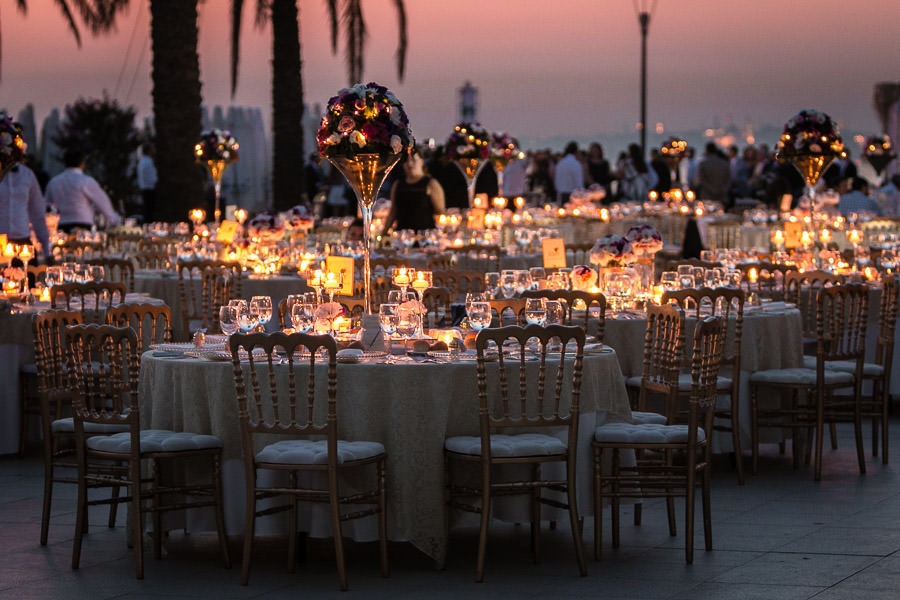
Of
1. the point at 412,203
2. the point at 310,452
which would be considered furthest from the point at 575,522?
the point at 412,203

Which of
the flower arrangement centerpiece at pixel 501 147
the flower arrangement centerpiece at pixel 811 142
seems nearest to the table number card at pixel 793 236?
the flower arrangement centerpiece at pixel 811 142

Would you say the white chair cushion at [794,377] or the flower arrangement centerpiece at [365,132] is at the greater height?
the flower arrangement centerpiece at [365,132]

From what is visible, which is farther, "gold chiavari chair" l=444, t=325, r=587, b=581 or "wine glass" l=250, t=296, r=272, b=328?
"wine glass" l=250, t=296, r=272, b=328

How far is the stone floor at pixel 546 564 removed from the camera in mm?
5625

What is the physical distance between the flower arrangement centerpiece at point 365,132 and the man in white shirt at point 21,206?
5.48m

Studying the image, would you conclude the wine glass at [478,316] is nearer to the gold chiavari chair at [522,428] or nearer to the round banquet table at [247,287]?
the gold chiavari chair at [522,428]

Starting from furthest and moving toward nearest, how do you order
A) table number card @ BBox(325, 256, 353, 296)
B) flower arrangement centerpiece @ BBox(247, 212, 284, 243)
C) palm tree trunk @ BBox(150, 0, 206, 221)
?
A: palm tree trunk @ BBox(150, 0, 206, 221) < flower arrangement centerpiece @ BBox(247, 212, 284, 243) < table number card @ BBox(325, 256, 353, 296)

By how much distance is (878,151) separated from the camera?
19359 millimetres

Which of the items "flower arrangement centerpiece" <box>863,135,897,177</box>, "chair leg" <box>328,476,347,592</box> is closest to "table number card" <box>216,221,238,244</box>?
"chair leg" <box>328,476,347,592</box>

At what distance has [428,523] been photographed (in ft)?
19.7

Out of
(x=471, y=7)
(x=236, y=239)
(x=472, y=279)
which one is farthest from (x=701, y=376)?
(x=471, y=7)

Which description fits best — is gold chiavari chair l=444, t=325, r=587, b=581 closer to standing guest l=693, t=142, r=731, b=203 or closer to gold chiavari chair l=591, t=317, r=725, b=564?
gold chiavari chair l=591, t=317, r=725, b=564

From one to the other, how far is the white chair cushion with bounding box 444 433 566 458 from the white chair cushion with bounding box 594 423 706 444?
0.20 meters

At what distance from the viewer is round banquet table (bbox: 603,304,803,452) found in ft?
26.8
